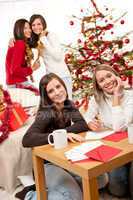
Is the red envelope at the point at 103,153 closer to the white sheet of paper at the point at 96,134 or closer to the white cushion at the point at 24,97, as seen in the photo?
the white sheet of paper at the point at 96,134

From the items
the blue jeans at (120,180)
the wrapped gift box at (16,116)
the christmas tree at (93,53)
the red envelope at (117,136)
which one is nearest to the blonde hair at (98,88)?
the christmas tree at (93,53)

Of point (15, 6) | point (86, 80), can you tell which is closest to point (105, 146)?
point (86, 80)

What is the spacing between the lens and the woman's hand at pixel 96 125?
6.44ft

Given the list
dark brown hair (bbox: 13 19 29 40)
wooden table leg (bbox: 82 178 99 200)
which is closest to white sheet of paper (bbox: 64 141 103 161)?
wooden table leg (bbox: 82 178 99 200)

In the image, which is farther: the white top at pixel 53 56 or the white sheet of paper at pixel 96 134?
the white top at pixel 53 56

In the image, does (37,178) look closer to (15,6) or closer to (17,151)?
(17,151)

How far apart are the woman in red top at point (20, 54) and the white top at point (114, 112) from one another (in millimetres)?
548

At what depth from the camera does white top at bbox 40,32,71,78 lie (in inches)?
87.6

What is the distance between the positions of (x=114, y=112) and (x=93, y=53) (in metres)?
0.59

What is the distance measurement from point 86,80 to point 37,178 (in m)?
0.91

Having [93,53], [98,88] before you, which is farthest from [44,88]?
[93,53]

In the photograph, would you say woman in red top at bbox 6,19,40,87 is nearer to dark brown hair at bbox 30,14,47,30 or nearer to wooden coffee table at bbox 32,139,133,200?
dark brown hair at bbox 30,14,47,30

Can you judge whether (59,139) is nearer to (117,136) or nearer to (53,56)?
(117,136)

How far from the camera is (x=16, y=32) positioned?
2.23 metres
